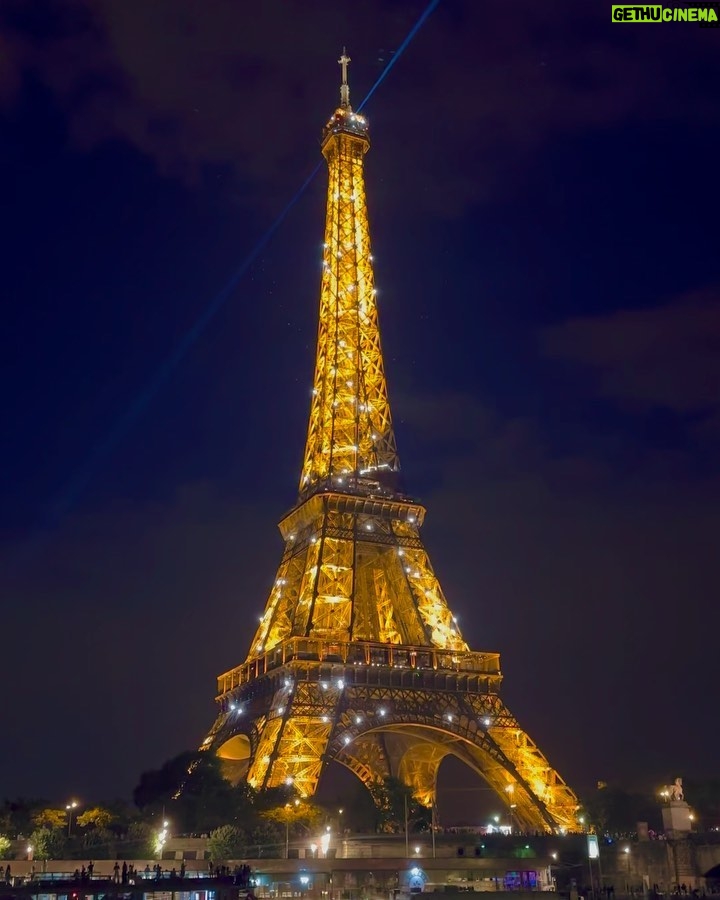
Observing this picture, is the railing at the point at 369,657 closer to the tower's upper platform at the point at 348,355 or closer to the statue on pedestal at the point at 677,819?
the tower's upper platform at the point at 348,355

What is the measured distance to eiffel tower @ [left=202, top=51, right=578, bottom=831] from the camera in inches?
2114

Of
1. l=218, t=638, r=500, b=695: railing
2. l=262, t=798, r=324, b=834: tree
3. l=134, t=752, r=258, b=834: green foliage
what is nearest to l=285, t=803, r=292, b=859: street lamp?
l=262, t=798, r=324, b=834: tree

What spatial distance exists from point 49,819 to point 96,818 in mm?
2705

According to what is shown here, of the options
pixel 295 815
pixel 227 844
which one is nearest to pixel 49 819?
pixel 227 844

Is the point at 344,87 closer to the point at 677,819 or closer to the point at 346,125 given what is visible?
the point at 346,125

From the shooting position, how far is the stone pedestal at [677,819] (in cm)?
4509

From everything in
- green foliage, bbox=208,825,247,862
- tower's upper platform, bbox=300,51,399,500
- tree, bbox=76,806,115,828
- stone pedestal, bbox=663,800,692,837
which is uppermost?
tower's upper platform, bbox=300,51,399,500

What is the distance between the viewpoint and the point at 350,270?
75.6 metres

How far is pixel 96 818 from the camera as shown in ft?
181

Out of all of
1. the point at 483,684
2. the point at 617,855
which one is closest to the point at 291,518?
the point at 483,684

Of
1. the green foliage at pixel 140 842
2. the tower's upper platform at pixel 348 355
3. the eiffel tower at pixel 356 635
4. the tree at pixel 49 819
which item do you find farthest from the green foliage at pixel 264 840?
the tower's upper platform at pixel 348 355

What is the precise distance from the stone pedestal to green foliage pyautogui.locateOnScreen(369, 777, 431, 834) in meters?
14.2

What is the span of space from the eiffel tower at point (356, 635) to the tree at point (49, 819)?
9.63 m

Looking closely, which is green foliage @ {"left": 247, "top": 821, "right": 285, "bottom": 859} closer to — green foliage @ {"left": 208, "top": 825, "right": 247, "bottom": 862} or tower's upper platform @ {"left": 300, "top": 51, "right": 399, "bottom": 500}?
green foliage @ {"left": 208, "top": 825, "right": 247, "bottom": 862}
